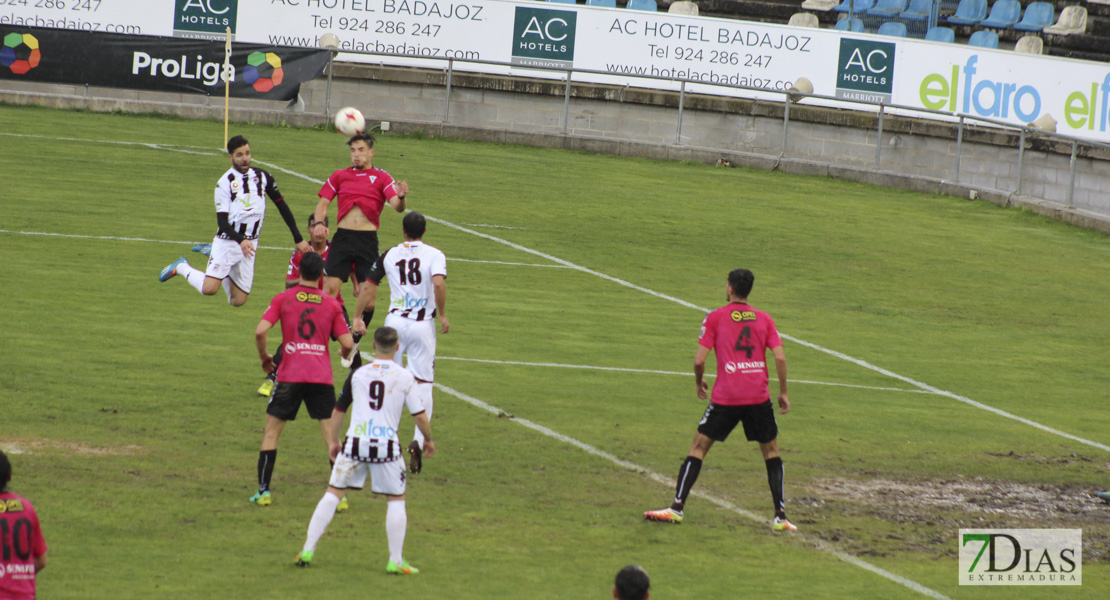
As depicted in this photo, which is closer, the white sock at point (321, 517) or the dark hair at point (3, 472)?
the dark hair at point (3, 472)

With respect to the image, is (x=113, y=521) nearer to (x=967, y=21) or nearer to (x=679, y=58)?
(x=679, y=58)

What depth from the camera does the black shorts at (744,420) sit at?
10.7 metres

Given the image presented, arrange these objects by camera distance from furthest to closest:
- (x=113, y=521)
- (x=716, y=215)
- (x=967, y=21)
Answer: (x=967, y=21)
(x=716, y=215)
(x=113, y=521)

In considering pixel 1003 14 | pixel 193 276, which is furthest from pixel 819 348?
pixel 1003 14

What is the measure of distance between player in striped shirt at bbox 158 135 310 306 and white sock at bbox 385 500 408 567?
20.2ft

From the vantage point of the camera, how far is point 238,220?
15070mm

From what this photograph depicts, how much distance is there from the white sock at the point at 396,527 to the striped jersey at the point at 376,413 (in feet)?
1.12

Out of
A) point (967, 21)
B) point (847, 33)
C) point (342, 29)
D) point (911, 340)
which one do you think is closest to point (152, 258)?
point (911, 340)

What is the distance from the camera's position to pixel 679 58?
35.9 m

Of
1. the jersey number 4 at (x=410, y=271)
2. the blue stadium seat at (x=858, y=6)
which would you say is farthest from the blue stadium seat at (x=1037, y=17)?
the jersey number 4 at (x=410, y=271)

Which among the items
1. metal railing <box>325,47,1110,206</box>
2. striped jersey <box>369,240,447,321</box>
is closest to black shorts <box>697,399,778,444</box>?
striped jersey <box>369,240,447,321</box>

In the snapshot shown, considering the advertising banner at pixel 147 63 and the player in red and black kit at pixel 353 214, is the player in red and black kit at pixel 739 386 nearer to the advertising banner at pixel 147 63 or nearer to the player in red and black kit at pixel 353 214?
the player in red and black kit at pixel 353 214

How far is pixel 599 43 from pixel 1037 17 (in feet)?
51.8

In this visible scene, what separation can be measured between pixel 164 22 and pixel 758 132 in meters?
17.3
